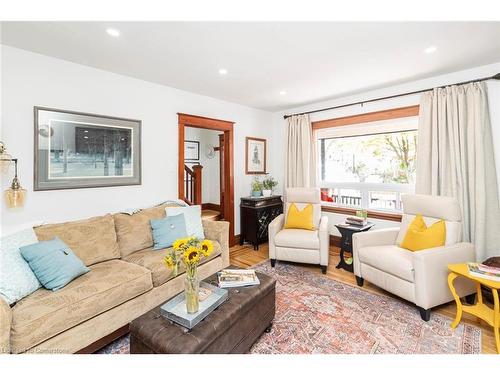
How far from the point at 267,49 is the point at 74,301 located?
252 cm

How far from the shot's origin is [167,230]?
2654mm

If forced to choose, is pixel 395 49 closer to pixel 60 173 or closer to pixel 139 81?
pixel 139 81

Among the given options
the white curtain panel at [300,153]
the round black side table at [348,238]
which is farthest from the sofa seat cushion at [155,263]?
the white curtain panel at [300,153]

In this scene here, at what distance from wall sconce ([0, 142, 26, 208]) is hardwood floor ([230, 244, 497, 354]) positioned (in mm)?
2434

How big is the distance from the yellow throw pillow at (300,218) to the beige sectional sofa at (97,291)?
3.72 feet

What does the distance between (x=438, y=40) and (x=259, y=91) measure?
2.07 metres

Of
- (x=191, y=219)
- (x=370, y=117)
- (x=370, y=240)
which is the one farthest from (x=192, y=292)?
(x=370, y=117)

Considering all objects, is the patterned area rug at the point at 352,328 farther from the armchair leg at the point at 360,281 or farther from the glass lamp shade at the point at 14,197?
the glass lamp shade at the point at 14,197

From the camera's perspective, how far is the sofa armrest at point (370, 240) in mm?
2758

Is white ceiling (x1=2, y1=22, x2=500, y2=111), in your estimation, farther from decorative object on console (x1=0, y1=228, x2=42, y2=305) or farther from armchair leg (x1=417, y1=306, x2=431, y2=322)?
armchair leg (x1=417, y1=306, x2=431, y2=322)

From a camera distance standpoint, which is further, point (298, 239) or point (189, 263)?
point (298, 239)

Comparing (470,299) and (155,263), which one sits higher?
(155,263)

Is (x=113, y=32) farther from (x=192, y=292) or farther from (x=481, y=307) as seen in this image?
(x=481, y=307)
